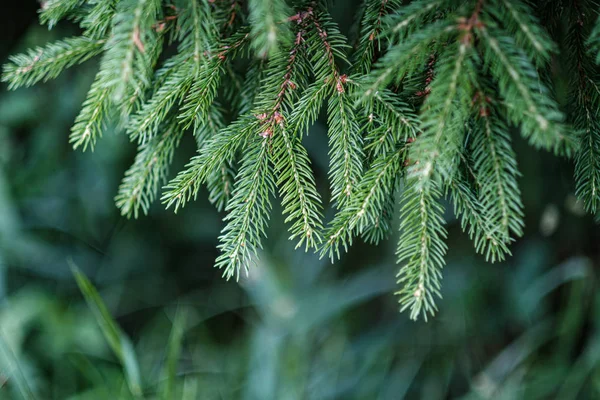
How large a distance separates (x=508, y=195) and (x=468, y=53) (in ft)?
0.61

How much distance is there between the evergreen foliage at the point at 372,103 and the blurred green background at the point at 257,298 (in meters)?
0.77

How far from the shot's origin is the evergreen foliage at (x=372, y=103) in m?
0.55

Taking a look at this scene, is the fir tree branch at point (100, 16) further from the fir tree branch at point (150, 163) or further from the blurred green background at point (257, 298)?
the blurred green background at point (257, 298)

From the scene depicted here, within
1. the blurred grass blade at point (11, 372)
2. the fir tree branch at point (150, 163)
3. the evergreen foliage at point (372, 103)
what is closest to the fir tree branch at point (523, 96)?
the evergreen foliage at point (372, 103)

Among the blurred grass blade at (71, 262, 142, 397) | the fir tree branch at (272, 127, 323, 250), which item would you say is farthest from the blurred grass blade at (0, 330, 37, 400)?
the fir tree branch at (272, 127, 323, 250)

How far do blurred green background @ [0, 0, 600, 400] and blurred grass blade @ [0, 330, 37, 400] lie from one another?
108 millimetres

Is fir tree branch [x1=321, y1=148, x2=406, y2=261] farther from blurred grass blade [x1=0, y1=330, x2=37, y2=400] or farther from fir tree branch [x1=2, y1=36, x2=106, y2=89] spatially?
blurred grass blade [x1=0, y1=330, x2=37, y2=400]

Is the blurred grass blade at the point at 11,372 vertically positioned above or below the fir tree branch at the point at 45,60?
below

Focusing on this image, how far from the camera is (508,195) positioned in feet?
1.94

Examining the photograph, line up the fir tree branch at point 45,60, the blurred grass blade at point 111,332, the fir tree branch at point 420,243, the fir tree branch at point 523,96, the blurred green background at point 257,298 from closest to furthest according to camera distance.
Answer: the fir tree branch at point 523,96 → the fir tree branch at point 420,243 → the fir tree branch at point 45,60 → the blurred grass blade at point 111,332 → the blurred green background at point 257,298

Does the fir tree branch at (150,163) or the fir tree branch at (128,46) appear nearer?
the fir tree branch at (128,46)

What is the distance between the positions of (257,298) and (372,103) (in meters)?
1.15

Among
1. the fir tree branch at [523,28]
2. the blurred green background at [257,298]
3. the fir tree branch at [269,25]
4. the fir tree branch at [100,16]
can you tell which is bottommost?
the blurred green background at [257,298]

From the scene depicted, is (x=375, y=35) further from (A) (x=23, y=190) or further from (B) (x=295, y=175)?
(A) (x=23, y=190)
